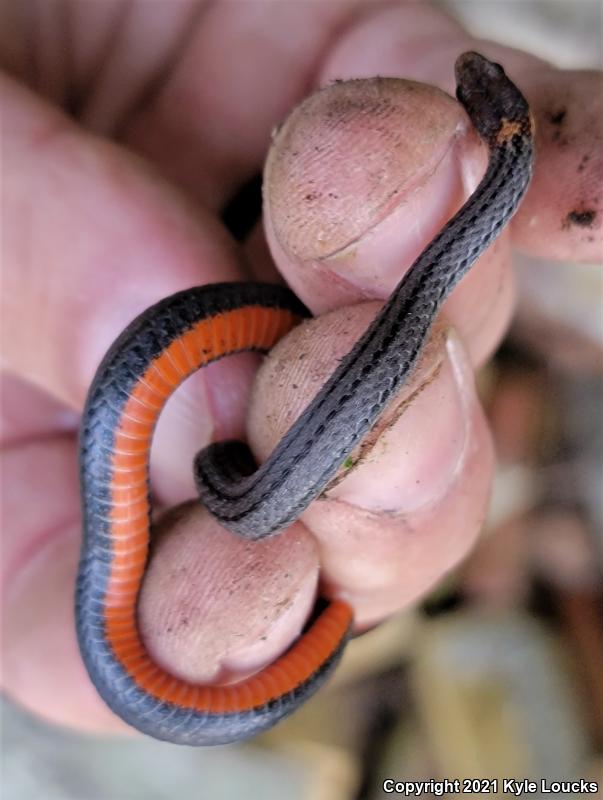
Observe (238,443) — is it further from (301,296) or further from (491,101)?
(491,101)

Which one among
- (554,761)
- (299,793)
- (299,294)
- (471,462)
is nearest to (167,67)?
(299,294)

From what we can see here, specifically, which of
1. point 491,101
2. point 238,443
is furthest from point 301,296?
point 491,101

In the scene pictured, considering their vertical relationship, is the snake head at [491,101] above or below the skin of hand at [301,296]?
above

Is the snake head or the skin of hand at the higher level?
the snake head

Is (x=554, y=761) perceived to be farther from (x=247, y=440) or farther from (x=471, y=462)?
(x=247, y=440)
